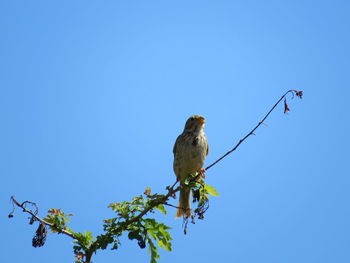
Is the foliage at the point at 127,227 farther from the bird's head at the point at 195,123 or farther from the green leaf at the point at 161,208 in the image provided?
the bird's head at the point at 195,123

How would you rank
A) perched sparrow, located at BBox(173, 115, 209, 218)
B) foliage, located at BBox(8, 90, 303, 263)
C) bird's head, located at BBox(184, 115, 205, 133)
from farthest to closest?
bird's head, located at BBox(184, 115, 205, 133), perched sparrow, located at BBox(173, 115, 209, 218), foliage, located at BBox(8, 90, 303, 263)

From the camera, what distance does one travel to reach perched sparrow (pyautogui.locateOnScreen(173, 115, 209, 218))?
29.3 feet

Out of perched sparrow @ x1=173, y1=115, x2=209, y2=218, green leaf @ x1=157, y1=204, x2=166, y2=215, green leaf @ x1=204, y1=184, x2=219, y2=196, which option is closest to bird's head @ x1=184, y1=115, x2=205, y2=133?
perched sparrow @ x1=173, y1=115, x2=209, y2=218

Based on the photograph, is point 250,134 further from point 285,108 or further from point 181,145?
point 181,145

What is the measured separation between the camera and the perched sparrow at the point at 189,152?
8.94 meters

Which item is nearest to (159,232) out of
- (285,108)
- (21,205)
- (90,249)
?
(90,249)

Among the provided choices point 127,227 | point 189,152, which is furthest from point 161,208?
point 189,152

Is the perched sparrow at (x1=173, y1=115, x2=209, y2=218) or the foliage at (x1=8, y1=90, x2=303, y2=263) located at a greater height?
the perched sparrow at (x1=173, y1=115, x2=209, y2=218)

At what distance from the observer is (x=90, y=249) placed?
16.3ft

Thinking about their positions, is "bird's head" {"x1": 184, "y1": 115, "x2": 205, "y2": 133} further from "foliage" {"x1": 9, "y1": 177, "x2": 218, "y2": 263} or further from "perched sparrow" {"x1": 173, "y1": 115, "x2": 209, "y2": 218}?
"foliage" {"x1": 9, "y1": 177, "x2": 218, "y2": 263}

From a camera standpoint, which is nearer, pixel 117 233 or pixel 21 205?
pixel 21 205

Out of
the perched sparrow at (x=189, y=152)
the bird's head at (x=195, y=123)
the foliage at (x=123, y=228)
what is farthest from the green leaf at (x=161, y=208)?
the bird's head at (x=195, y=123)

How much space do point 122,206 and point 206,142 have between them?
13.4 ft

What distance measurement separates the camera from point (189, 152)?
29.4 ft
